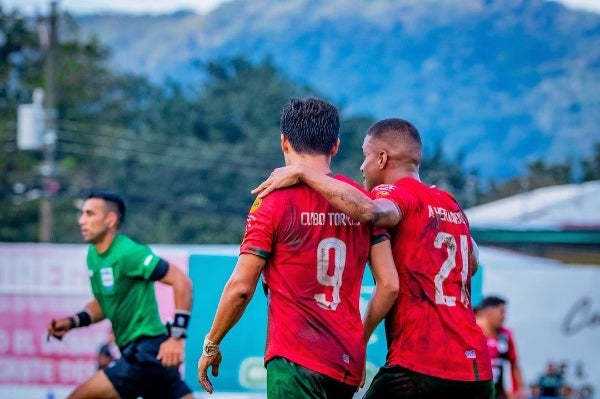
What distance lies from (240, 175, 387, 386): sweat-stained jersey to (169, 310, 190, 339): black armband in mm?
2293

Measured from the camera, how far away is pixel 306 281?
516 centimetres

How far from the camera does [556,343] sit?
1784 centimetres

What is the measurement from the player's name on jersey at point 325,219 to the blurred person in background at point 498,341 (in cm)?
511

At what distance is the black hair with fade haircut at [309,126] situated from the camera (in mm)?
5270

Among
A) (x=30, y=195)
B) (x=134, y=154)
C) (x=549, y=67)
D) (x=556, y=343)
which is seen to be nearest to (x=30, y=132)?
(x=30, y=195)

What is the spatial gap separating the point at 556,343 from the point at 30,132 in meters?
20.8

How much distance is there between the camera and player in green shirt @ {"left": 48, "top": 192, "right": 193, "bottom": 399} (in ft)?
24.9

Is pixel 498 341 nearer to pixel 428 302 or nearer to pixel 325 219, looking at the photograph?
pixel 428 302

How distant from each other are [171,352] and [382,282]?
248cm

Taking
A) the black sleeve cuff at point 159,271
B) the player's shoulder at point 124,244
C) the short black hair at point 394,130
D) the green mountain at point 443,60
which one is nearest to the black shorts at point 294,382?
the short black hair at point 394,130

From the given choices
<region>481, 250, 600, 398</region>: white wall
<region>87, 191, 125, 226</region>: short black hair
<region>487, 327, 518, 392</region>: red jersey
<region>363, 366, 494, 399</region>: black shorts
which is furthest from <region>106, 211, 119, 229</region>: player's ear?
<region>481, 250, 600, 398</region>: white wall

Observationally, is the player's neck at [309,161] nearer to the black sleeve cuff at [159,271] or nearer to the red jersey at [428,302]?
the red jersey at [428,302]

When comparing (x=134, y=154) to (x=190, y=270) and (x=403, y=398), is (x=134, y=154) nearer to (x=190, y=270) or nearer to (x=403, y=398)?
(x=190, y=270)

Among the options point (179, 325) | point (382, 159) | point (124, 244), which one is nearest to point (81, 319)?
point (124, 244)
